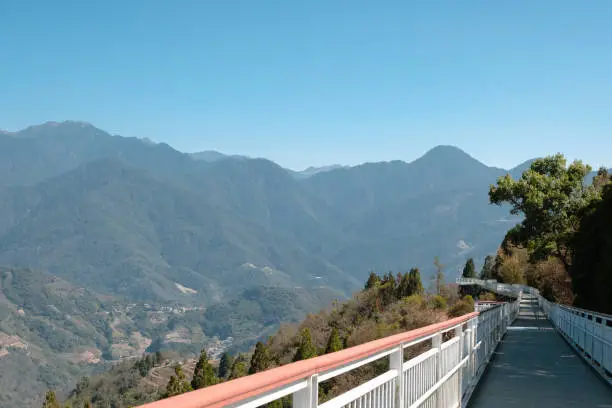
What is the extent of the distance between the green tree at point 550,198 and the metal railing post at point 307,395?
40259 millimetres

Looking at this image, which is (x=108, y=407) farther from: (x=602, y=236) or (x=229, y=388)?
(x=229, y=388)

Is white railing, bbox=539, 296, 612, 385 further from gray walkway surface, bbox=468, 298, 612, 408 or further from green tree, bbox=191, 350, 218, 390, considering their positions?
green tree, bbox=191, 350, 218, 390

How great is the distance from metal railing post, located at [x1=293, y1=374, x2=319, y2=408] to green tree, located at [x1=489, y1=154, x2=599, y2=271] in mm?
40259

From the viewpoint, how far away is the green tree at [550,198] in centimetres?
4347

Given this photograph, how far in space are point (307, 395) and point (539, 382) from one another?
1087 cm

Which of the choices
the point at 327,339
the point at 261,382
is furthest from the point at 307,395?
the point at 327,339

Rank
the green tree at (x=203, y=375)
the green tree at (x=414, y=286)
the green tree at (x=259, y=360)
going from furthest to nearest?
the green tree at (x=414, y=286)
the green tree at (x=203, y=375)
the green tree at (x=259, y=360)

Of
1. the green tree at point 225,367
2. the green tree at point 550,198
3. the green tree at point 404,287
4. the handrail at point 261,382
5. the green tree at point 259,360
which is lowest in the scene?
the green tree at point 225,367

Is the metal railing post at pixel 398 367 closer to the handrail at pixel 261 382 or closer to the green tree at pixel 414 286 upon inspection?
the handrail at pixel 261 382

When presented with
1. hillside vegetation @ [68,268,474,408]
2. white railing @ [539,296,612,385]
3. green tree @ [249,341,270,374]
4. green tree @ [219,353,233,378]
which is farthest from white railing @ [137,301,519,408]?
green tree @ [219,353,233,378]

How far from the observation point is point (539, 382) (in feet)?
43.9

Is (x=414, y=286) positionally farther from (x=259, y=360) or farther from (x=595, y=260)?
(x=595, y=260)

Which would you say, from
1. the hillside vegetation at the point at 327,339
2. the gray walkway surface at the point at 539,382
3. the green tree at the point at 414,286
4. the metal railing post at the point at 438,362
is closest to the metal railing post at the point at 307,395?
the metal railing post at the point at 438,362

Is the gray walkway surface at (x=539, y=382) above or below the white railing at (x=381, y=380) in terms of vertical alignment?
below
